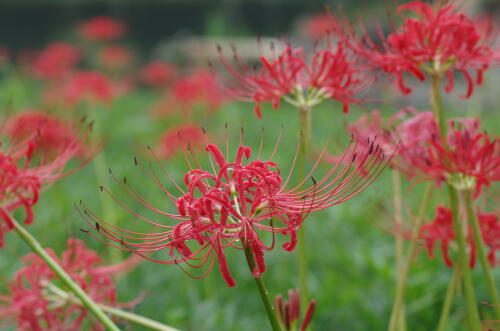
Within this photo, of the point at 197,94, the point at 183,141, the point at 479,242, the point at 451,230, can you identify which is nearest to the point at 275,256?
the point at 183,141

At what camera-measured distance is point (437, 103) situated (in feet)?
5.24

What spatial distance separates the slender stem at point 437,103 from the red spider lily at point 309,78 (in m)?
0.20

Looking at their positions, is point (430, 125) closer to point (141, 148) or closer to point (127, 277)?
point (127, 277)

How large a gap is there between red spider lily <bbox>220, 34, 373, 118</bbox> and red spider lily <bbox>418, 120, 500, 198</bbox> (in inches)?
11.7

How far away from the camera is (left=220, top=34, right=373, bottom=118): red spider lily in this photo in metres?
1.73

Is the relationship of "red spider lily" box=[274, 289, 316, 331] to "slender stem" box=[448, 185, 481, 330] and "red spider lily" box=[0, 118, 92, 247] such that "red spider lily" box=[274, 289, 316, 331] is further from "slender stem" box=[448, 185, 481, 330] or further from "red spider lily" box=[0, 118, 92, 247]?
"red spider lily" box=[0, 118, 92, 247]

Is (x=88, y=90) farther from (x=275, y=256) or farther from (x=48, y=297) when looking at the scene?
(x=48, y=297)

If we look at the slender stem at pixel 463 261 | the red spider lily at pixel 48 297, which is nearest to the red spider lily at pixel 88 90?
the red spider lily at pixel 48 297

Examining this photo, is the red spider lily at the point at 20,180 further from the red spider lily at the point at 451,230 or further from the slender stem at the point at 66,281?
the red spider lily at the point at 451,230

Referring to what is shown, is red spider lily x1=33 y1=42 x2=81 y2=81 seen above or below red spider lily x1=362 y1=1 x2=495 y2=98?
above

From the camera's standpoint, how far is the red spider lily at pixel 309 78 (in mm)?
1729

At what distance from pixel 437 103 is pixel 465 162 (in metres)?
0.17

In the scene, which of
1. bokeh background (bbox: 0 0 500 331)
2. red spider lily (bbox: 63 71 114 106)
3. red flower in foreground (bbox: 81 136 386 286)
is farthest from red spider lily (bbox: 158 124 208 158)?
red flower in foreground (bbox: 81 136 386 286)

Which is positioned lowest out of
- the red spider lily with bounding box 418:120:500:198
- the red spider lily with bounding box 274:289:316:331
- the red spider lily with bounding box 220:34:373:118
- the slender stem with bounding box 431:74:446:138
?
the red spider lily with bounding box 274:289:316:331
